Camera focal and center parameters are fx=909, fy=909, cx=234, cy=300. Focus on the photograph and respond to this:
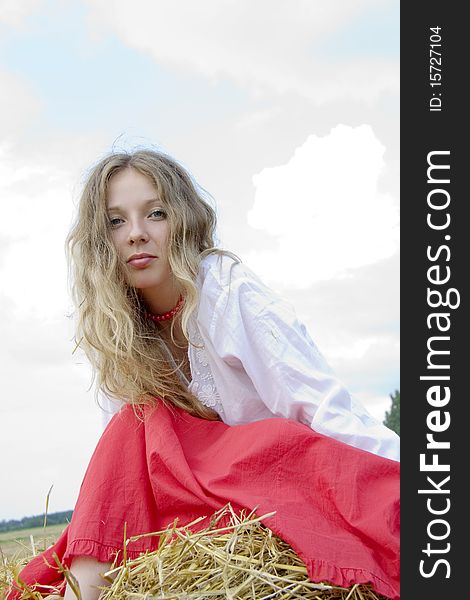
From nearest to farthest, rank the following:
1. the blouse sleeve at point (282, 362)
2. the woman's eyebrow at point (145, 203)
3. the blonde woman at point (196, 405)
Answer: the blonde woman at point (196, 405) < the blouse sleeve at point (282, 362) < the woman's eyebrow at point (145, 203)

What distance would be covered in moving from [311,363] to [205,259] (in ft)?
1.59

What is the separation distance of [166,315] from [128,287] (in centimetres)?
14

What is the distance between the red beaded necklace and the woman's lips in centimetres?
15

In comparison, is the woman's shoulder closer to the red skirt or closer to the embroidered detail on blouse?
the embroidered detail on blouse

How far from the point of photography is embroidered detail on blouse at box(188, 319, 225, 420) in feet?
8.48

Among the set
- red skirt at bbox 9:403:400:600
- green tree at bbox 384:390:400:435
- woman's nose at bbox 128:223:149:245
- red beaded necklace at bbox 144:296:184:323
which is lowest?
red skirt at bbox 9:403:400:600

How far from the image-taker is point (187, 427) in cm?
246

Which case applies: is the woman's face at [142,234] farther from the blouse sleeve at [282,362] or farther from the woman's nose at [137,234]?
the blouse sleeve at [282,362]

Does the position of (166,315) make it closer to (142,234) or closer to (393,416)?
(142,234)

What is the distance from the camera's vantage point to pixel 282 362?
2.41 m

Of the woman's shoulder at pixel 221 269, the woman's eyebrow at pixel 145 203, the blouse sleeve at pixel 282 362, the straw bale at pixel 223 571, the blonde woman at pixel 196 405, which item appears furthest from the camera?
the woman's eyebrow at pixel 145 203

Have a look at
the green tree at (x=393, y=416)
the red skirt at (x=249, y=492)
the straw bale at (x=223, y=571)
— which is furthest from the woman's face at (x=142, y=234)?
the green tree at (x=393, y=416)

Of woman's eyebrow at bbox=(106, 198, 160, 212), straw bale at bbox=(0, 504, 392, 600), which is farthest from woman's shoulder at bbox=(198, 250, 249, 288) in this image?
straw bale at bbox=(0, 504, 392, 600)

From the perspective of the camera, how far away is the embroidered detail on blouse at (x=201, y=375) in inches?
102
